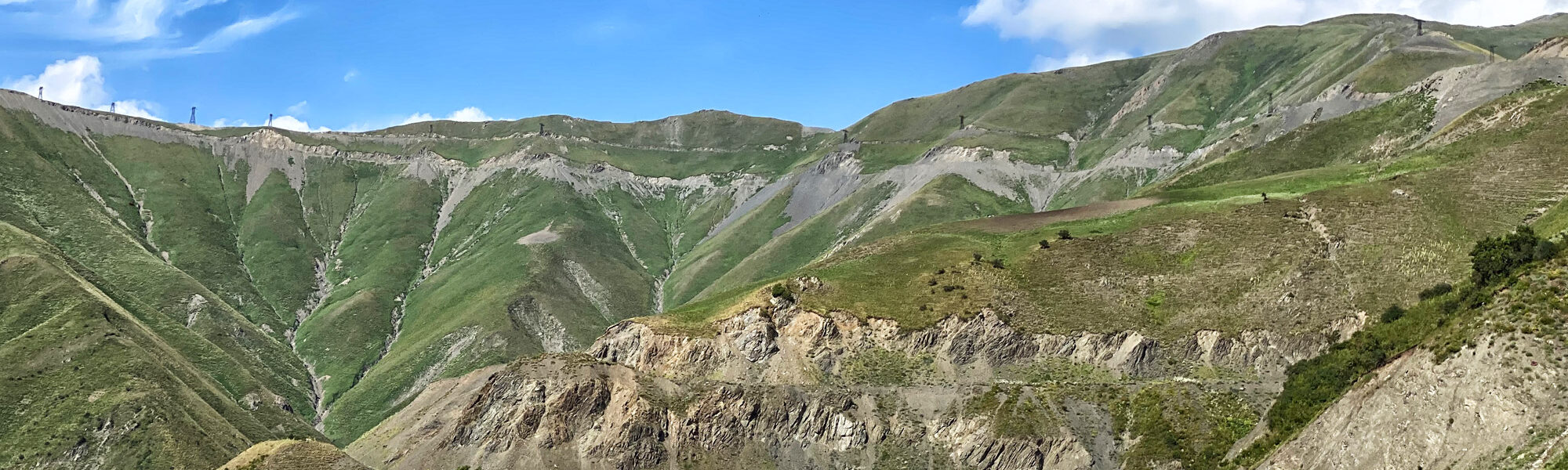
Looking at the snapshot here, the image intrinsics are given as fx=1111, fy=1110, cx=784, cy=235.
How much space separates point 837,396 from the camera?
409 feet

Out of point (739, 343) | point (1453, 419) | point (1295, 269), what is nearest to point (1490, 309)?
point (1453, 419)

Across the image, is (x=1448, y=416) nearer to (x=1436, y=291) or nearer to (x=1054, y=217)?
(x=1436, y=291)

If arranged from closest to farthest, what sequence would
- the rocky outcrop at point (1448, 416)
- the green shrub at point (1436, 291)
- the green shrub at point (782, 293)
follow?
the rocky outcrop at point (1448, 416) → the green shrub at point (1436, 291) → the green shrub at point (782, 293)

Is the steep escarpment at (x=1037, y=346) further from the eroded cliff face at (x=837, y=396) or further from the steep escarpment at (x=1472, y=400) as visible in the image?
the steep escarpment at (x=1472, y=400)

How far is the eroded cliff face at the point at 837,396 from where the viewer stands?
115m

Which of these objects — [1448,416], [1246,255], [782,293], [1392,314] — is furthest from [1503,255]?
[782,293]

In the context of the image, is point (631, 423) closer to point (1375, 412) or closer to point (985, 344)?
point (985, 344)

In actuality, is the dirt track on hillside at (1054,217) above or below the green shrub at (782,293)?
above

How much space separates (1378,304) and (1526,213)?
2180cm

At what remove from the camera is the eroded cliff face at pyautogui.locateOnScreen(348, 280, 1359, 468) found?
11512cm

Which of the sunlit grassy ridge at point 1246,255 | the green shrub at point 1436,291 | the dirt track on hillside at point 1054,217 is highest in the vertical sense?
the dirt track on hillside at point 1054,217

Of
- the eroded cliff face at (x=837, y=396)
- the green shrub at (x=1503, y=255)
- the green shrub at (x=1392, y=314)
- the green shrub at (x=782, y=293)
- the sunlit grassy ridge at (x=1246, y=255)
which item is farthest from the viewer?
the green shrub at (x=782, y=293)

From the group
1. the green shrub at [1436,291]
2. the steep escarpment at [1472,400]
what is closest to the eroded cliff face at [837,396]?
the green shrub at [1436,291]

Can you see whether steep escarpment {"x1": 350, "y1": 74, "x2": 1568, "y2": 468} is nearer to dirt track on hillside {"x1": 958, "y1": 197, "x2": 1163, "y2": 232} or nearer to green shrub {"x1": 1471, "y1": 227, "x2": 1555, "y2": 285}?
green shrub {"x1": 1471, "y1": 227, "x2": 1555, "y2": 285}
